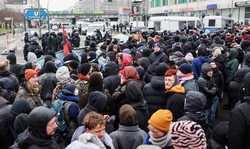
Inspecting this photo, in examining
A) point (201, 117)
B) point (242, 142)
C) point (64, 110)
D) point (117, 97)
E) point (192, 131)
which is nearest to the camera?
point (192, 131)

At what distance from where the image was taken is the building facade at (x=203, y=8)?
210 ft

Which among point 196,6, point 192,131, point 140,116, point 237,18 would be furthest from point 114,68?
point 196,6

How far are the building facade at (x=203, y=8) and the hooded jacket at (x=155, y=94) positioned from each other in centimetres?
5203

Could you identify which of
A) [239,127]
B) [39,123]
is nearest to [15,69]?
[39,123]

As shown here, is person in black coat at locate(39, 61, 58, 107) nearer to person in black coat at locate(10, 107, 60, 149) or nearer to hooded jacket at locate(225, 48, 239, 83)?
person in black coat at locate(10, 107, 60, 149)

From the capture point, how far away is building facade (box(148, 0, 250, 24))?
63.9 metres

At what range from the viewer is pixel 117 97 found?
7.90 metres

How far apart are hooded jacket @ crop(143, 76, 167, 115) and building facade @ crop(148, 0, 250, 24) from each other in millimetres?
52032

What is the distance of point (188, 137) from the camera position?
14.8 ft

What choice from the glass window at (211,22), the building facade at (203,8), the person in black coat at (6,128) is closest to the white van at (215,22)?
the glass window at (211,22)

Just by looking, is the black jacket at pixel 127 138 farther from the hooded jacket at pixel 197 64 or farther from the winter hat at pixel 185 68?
the hooded jacket at pixel 197 64

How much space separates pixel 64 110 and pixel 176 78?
87.5 inches

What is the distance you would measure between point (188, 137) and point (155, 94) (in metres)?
3.51

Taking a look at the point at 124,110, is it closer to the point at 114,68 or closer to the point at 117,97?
the point at 117,97
